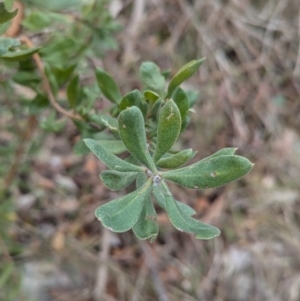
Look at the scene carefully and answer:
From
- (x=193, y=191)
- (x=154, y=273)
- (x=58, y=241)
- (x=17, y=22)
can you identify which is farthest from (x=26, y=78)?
(x=193, y=191)

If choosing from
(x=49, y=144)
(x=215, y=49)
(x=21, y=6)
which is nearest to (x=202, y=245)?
(x=49, y=144)

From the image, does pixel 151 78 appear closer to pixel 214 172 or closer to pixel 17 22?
pixel 214 172

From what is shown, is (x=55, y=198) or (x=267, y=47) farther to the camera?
(x=267, y=47)

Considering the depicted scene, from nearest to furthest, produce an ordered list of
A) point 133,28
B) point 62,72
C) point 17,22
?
1. point 62,72
2. point 17,22
3. point 133,28

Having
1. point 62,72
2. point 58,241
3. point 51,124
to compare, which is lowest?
point 58,241

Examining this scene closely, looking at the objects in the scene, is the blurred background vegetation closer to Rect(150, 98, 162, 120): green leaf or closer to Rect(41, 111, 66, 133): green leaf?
Rect(41, 111, 66, 133): green leaf

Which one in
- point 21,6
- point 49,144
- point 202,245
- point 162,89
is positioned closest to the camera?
point 162,89

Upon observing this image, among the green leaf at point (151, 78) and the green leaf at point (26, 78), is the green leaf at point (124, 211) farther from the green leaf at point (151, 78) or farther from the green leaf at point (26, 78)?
the green leaf at point (26, 78)

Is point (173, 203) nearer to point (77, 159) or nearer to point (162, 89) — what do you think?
point (162, 89)
